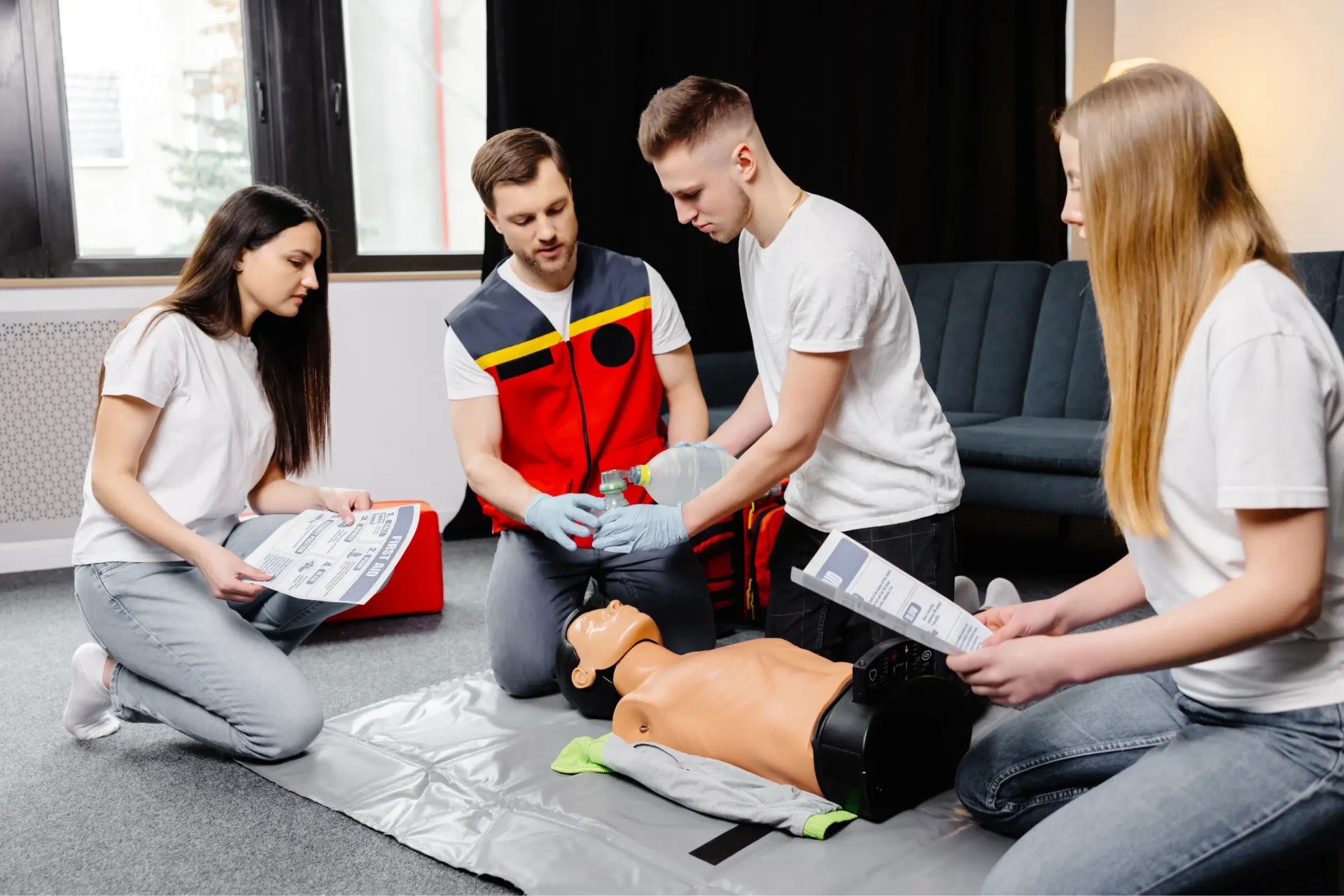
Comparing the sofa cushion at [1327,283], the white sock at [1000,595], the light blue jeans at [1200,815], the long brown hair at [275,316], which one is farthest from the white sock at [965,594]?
the sofa cushion at [1327,283]

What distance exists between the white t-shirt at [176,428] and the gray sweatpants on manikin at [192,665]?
0.05m

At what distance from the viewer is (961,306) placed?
12.2 ft

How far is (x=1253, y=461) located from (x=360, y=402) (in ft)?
10.0

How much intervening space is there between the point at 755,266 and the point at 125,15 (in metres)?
2.46

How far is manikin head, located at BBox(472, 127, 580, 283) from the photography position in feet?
6.88

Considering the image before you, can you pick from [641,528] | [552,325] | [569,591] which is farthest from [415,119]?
[641,528]

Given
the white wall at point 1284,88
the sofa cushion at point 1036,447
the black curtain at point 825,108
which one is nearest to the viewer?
the sofa cushion at point 1036,447

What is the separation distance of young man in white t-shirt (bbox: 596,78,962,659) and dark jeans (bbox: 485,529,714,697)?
362 mm

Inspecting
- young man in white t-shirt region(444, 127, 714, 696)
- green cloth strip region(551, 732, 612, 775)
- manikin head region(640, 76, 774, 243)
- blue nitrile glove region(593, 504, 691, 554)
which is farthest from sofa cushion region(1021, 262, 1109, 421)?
green cloth strip region(551, 732, 612, 775)

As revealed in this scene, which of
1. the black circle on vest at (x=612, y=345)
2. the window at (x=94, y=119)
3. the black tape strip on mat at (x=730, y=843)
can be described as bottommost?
the black tape strip on mat at (x=730, y=843)

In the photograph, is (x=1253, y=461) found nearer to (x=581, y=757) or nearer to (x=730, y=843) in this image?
(x=730, y=843)

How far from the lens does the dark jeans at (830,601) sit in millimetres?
1887

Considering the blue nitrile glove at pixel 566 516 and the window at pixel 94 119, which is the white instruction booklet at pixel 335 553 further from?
the window at pixel 94 119

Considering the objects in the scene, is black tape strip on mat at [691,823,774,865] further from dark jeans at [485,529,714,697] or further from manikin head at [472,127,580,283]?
manikin head at [472,127,580,283]
